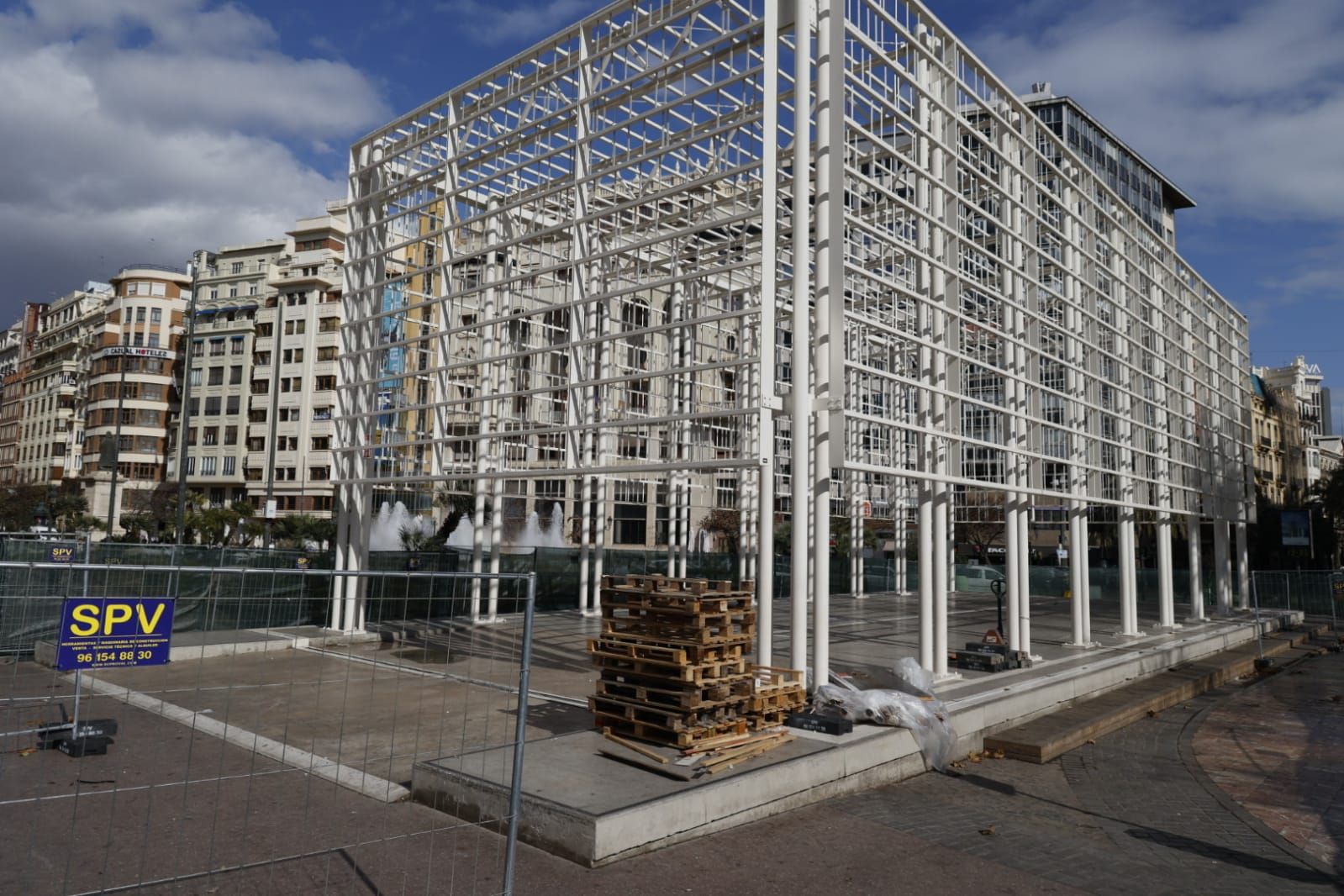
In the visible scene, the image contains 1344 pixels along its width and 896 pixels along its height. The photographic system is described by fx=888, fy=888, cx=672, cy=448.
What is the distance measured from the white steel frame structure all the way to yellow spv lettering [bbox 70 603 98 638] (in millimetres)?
7404

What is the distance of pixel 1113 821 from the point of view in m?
8.51

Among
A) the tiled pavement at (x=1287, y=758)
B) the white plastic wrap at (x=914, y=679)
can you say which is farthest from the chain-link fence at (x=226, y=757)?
the tiled pavement at (x=1287, y=758)

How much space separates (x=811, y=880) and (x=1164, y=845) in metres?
3.47

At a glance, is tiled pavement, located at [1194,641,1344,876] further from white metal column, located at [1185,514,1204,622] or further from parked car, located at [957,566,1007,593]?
parked car, located at [957,566,1007,593]

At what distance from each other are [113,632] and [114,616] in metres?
0.09

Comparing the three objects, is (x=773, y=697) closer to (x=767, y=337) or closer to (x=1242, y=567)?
(x=767, y=337)

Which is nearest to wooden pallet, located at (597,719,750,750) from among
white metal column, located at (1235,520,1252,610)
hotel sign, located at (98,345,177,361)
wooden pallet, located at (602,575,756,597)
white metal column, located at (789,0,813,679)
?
wooden pallet, located at (602,575,756,597)

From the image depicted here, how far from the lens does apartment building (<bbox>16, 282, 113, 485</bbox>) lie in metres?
96.2

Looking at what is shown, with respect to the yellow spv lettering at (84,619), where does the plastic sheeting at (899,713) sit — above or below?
below

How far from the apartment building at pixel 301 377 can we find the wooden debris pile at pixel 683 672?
73.4 meters

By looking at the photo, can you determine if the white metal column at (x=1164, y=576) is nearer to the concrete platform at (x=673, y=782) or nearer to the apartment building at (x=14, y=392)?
the concrete platform at (x=673, y=782)

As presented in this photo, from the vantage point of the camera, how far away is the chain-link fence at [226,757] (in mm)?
5758

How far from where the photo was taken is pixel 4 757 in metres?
9.30

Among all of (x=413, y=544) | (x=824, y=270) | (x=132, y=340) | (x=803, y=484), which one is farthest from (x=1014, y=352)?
(x=132, y=340)
